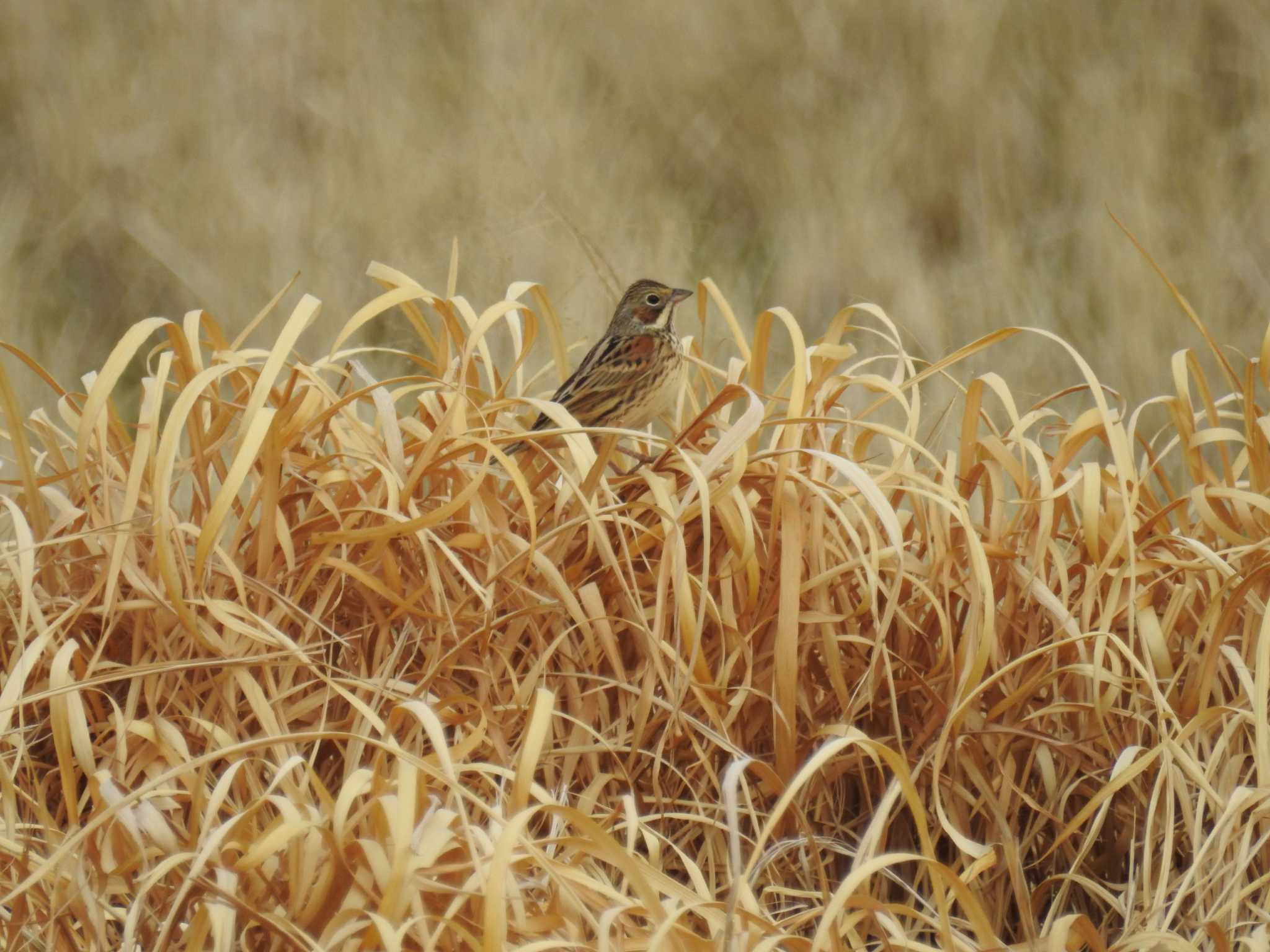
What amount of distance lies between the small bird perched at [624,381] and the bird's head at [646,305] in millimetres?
27

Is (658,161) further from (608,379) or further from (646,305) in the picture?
(608,379)

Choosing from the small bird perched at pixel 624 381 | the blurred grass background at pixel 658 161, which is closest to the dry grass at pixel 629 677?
the small bird perched at pixel 624 381

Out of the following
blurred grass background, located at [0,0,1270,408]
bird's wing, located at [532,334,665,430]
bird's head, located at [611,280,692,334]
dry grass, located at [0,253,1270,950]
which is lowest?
dry grass, located at [0,253,1270,950]

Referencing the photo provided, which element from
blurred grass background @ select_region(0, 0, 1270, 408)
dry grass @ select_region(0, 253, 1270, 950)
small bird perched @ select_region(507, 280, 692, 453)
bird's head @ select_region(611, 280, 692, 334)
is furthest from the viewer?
blurred grass background @ select_region(0, 0, 1270, 408)

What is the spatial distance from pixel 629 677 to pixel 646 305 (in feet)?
2.54

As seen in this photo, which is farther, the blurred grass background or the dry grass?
the blurred grass background

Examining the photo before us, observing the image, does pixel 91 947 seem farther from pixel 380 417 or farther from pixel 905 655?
pixel 905 655

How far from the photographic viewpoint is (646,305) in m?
1.89

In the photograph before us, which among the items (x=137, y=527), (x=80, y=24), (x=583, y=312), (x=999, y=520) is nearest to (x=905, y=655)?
(x=999, y=520)

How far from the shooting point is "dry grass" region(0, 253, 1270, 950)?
3.22 ft

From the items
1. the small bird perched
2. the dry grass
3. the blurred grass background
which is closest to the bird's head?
the small bird perched

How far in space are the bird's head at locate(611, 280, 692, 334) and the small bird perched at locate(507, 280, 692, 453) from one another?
0.03 meters

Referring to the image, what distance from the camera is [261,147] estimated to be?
2514 mm

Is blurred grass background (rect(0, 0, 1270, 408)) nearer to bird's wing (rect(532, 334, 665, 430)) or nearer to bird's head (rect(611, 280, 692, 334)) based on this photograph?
bird's head (rect(611, 280, 692, 334))
